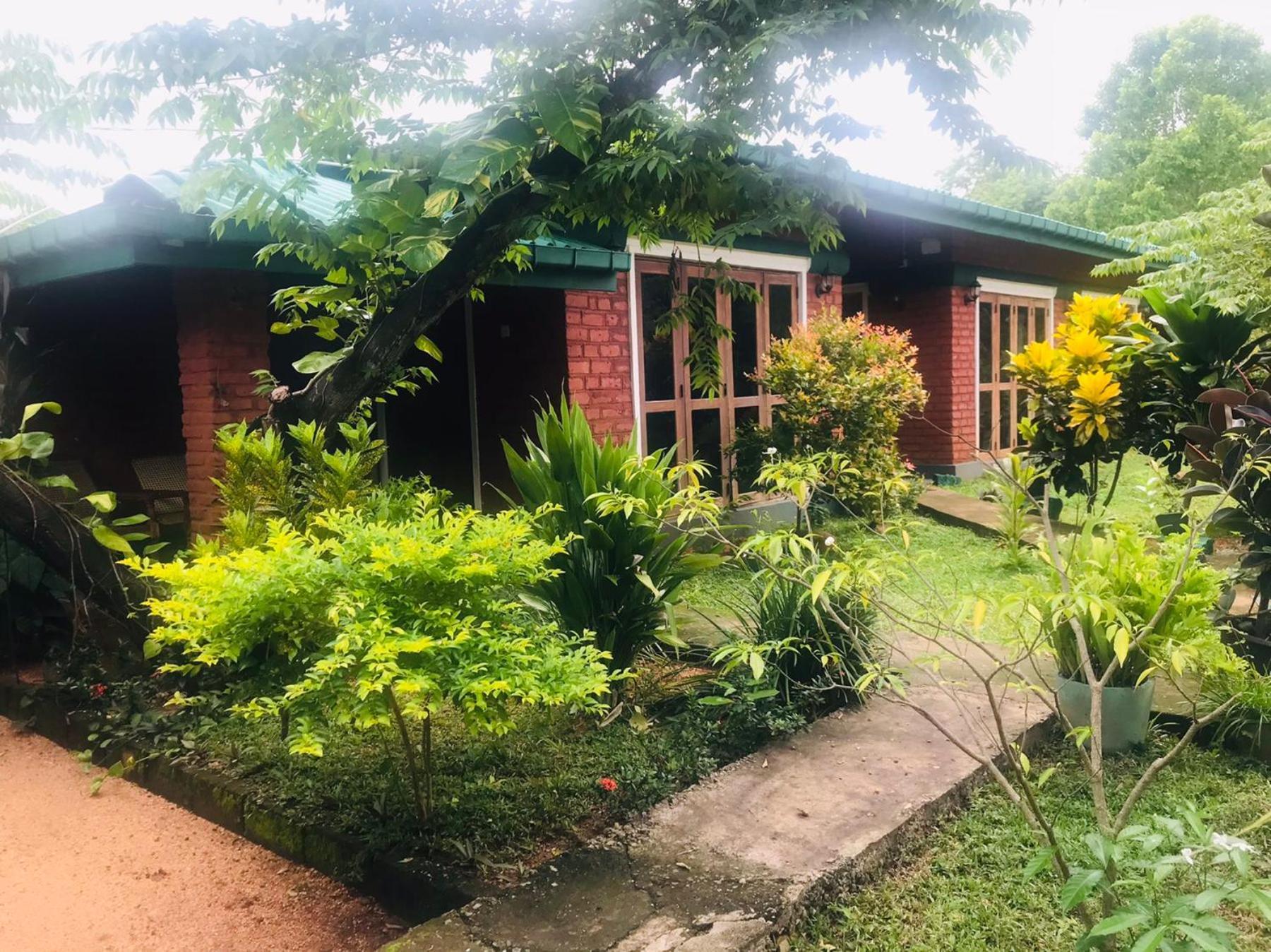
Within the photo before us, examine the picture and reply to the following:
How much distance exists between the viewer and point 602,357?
283 inches

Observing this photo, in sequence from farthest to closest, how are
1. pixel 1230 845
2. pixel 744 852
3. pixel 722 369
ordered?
pixel 722 369 → pixel 744 852 → pixel 1230 845

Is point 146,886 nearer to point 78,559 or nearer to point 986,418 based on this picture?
point 78,559

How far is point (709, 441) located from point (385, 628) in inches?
242

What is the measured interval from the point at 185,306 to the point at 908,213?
5952mm

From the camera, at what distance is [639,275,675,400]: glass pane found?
7738mm

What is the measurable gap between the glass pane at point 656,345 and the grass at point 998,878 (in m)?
5.03

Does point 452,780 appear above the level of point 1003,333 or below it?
below

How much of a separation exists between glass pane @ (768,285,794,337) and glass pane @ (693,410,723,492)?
3.77 ft

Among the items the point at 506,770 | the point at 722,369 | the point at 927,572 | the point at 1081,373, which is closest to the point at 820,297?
the point at 722,369

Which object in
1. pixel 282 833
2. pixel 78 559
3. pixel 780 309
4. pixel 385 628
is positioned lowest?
pixel 282 833

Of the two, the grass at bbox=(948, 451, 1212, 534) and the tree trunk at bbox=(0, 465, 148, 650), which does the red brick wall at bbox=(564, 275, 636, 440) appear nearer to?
the grass at bbox=(948, 451, 1212, 534)

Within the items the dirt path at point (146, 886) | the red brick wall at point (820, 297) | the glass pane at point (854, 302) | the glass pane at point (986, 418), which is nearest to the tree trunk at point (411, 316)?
the dirt path at point (146, 886)

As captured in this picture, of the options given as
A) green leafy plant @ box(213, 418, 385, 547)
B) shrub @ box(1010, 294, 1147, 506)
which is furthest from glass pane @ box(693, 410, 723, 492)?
shrub @ box(1010, 294, 1147, 506)

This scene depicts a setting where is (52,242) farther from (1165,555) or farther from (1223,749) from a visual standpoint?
(1223,749)
